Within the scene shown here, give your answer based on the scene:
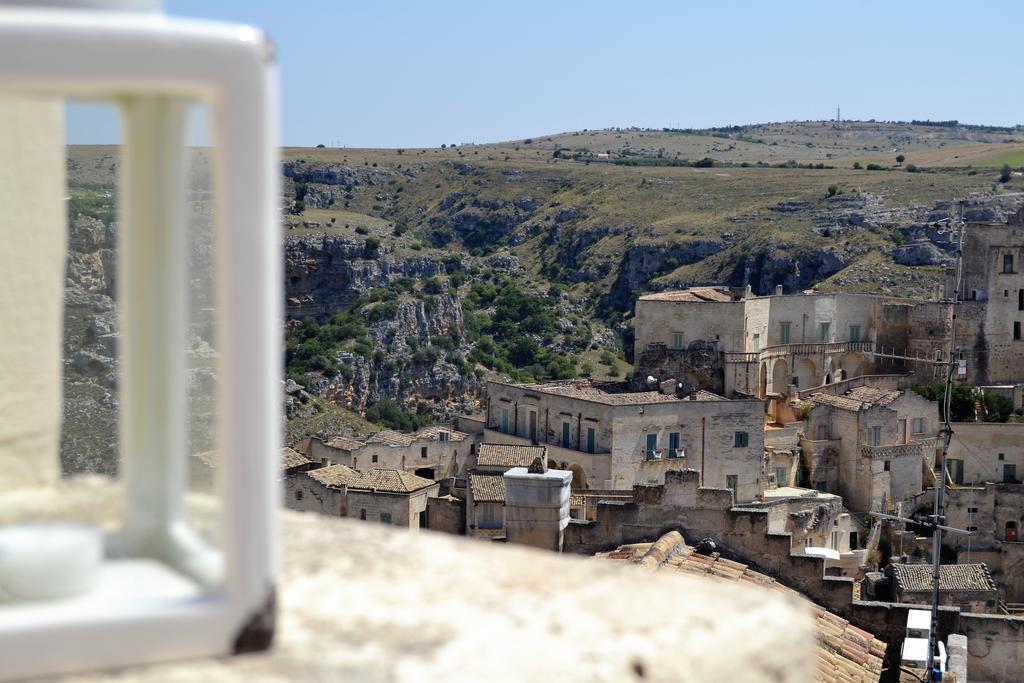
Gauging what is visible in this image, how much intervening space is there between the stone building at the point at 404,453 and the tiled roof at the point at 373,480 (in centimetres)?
480

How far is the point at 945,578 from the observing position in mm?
30141

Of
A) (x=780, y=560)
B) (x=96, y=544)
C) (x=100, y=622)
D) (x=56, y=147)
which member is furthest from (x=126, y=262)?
(x=780, y=560)

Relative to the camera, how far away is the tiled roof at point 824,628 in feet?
45.2

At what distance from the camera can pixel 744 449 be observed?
121 ft

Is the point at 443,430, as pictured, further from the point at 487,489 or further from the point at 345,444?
the point at 487,489

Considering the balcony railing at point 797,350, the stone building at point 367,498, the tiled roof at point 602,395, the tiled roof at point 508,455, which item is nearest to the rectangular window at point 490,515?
the stone building at point 367,498

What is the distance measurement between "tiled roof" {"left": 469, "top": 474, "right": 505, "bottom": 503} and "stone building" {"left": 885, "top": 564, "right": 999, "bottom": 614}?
754cm

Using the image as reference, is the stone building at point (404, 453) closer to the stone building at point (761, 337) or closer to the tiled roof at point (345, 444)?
the tiled roof at point (345, 444)

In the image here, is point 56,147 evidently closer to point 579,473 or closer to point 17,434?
point 17,434

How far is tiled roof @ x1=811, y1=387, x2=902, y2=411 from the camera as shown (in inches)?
1608

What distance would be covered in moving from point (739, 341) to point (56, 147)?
4123 cm

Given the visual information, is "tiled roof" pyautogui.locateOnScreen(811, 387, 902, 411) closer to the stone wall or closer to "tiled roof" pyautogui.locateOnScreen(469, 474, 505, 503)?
"tiled roof" pyautogui.locateOnScreen(469, 474, 505, 503)

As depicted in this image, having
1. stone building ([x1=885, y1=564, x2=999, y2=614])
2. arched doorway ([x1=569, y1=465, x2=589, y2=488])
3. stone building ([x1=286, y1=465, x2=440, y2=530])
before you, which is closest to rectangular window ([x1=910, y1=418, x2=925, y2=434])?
stone building ([x1=885, y1=564, x2=999, y2=614])

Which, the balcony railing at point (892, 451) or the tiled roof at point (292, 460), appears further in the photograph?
the balcony railing at point (892, 451)
